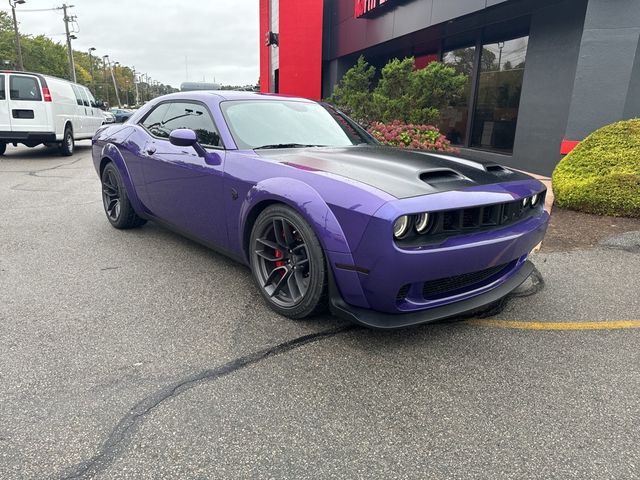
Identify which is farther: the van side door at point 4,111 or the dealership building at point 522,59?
the van side door at point 4,111

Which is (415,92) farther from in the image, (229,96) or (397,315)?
(397,315)

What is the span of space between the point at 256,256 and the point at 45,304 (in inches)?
59.9

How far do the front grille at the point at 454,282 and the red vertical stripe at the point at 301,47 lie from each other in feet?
61.2

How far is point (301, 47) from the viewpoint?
20281mm

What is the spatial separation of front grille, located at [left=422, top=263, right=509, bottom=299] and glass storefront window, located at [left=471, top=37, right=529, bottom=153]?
30.8ft

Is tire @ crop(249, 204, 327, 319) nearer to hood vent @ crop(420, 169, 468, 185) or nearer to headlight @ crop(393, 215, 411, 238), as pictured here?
headlight @ crop(393, 215, 411, 238)

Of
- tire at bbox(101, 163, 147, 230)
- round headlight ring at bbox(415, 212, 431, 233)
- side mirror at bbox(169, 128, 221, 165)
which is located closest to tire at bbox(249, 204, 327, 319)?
round headlight ring at bbox(415, 212, 431, 233)

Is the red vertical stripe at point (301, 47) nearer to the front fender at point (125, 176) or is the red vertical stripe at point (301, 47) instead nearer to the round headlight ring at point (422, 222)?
the front fender at point (125, 176)

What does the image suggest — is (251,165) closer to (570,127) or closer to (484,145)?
(570,127)

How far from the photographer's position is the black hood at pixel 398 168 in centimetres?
259

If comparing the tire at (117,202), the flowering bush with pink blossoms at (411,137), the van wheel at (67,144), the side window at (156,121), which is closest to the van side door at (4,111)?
the van wheel at (67,144)

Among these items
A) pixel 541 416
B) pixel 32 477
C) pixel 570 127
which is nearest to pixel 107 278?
pixel 32 477

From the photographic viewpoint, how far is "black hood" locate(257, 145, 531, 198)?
259 centimetres

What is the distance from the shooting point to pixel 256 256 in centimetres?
323
